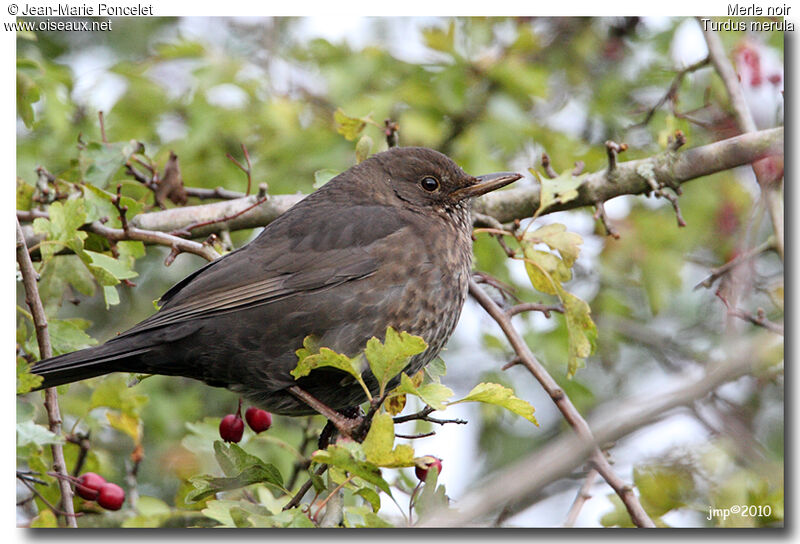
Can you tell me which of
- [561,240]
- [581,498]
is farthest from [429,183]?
[581,498]

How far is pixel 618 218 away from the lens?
5.11 metres

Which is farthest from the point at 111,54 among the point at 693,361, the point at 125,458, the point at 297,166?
the point at 693,361

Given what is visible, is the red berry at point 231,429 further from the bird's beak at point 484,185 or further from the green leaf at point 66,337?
the bird's beak at point 484,185

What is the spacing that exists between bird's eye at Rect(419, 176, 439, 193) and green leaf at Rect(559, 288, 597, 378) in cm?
59

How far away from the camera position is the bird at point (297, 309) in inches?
103

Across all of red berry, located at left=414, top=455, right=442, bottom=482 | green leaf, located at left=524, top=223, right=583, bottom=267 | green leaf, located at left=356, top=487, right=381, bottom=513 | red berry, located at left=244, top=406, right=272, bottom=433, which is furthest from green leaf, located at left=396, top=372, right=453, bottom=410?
red berry, located at left=244, top=406, right=272, bottom=433

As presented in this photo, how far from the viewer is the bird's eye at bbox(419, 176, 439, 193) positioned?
10.4ft

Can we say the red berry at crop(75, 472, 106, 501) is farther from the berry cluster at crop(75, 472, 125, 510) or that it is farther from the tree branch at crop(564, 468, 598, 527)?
the tree branch at crop(564, 468, 598, 527)

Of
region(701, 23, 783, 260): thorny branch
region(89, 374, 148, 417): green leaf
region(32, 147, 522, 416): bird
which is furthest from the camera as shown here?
region(89, 374, 148, 417): green leaf

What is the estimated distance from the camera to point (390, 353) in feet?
7.09

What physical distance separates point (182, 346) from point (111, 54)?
3.27 m

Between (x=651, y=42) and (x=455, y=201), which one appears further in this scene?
(x=651, y=42)

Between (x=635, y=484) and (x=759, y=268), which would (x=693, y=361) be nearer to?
(x=759, y=268)

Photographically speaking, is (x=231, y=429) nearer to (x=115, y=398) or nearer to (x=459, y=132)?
(x=115, y=398)
